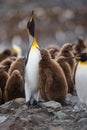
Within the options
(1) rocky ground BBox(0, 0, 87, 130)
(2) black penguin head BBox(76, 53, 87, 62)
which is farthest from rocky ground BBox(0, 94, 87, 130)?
(1) rocky ground BBox(0, 0, 87, 130)

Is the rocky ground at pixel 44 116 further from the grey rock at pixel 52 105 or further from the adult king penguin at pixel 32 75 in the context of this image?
the adult king penguin at pixel 32 75

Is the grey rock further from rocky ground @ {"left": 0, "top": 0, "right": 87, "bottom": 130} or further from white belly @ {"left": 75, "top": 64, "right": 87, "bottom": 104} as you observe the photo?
rocky ground @ {"left": 0, "top": 0, "right": 87, "bottom": 130}

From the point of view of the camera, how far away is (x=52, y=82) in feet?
→ 27.6

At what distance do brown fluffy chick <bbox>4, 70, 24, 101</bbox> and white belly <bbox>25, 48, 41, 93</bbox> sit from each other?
454 mm

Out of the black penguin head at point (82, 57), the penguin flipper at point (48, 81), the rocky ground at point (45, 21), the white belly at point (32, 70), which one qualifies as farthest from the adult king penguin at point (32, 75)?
the rocky ground at point (45, 21)

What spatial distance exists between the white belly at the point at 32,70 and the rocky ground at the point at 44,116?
0.28m

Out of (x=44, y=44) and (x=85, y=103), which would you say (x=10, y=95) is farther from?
(x=44, y=44)

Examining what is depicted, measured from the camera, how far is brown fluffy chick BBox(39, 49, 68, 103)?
8.34 metres

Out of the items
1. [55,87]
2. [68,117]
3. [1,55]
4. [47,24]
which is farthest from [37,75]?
[47,24]

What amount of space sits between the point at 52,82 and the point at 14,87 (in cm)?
71

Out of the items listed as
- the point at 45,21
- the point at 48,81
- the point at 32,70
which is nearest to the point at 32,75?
the point at 32,70

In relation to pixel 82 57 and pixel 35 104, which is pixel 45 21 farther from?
pixel 82 57

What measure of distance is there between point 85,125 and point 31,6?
86.1ft

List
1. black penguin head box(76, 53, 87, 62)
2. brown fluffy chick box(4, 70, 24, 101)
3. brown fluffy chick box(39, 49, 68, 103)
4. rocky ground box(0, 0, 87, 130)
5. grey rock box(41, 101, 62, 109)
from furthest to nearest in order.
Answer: rocky ground box(0, 0, 87, 130), brown fluffy chick box(4, 70, 24, 101), brown fluffy chick box(39, 49, 68, 103), grey rock box(41, 101, 62, 109), black penguin head box(76, 53, 87, 62)
